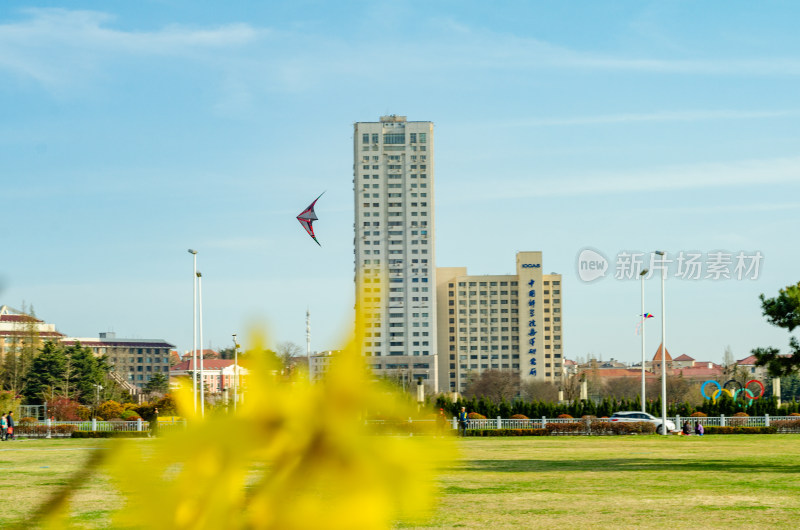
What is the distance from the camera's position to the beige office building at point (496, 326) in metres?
123

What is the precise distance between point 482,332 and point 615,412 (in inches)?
3287

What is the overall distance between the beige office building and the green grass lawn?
326ft

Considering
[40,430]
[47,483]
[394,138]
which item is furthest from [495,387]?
[47,483]

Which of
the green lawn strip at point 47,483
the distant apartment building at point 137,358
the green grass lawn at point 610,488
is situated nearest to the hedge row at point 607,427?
the green grass lawn at point 610,488

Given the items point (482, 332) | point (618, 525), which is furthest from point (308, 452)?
point (482, 332)

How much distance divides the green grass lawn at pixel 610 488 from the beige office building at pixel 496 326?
3916 inches

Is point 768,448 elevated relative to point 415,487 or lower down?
lower down

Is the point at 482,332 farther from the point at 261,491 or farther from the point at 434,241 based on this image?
the point at 261,491

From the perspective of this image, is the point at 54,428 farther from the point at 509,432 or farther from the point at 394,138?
the point at 394,138

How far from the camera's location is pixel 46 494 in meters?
0.57

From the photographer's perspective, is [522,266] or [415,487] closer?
[415,487]

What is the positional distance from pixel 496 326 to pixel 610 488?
11145 centimetres

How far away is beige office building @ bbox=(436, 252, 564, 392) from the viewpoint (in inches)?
→ 4850

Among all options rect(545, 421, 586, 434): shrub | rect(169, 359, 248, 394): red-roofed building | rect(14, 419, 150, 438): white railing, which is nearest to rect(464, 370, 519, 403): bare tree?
rect(545, 421, 586, 434): shrub
